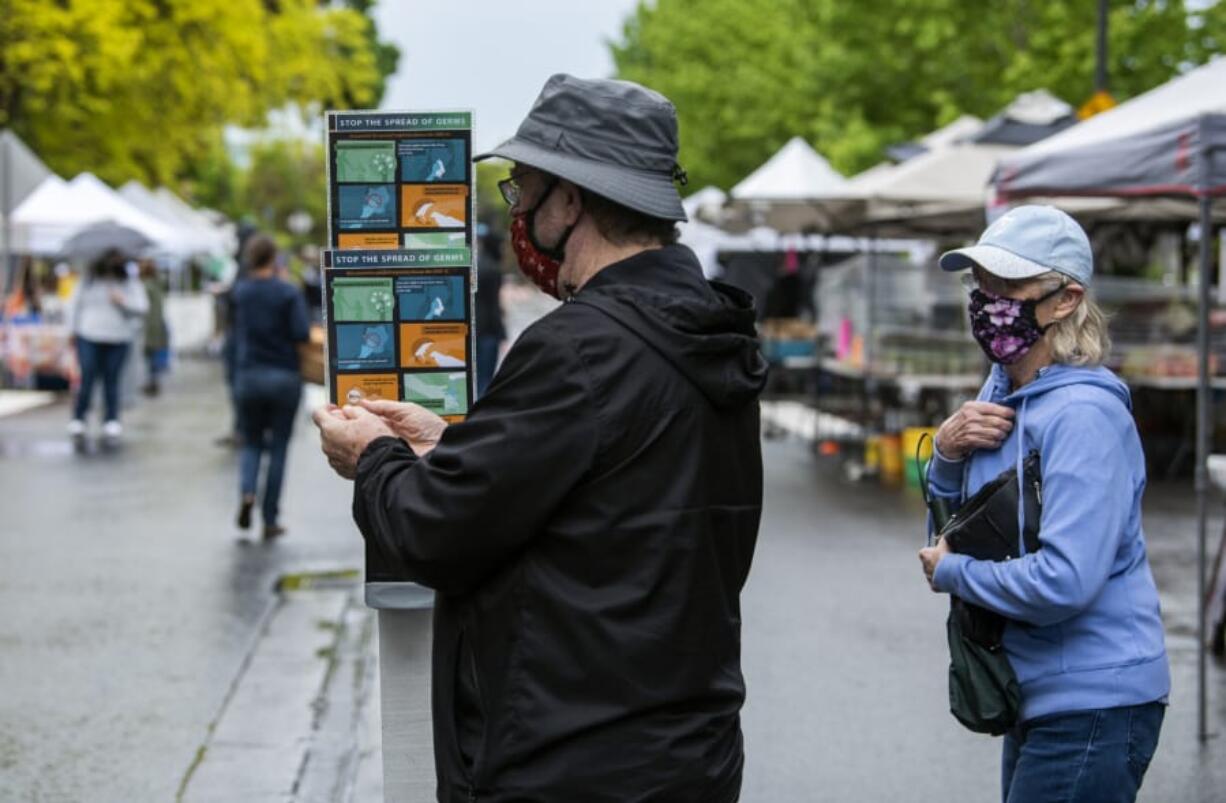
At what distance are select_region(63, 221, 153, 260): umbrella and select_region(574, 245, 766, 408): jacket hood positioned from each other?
55.6 ft

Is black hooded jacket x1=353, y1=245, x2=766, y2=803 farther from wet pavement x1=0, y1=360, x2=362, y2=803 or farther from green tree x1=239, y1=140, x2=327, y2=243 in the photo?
green tree x1=239, y1=140, x2=327, y2=243

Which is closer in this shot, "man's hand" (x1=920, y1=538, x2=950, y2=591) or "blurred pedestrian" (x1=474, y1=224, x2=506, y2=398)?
"man's hand" (x1=920, y1=538, x2=950, y2=591)

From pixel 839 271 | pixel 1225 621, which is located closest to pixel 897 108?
pixel 839 271

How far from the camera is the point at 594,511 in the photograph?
9.02 feet

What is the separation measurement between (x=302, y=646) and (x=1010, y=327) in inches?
223

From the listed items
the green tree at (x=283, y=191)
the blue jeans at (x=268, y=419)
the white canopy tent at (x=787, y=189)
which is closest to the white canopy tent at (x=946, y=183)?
the white canopy tent at (x=787, y=189)

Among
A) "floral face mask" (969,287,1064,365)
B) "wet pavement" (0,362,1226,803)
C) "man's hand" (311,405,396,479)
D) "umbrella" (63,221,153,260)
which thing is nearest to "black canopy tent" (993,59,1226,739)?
"wet pavement" (0,362,1226,803)

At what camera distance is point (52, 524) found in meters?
12.3

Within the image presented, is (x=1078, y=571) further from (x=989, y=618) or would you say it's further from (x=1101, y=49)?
(x=1101, y=49)

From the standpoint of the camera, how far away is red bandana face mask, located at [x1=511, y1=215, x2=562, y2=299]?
2.98m

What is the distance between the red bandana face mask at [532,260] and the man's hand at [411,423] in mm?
405

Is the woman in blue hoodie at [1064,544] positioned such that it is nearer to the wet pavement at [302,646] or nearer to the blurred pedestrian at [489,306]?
the wet pavement at [302,646]

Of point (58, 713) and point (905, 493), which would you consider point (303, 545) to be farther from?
point (905, 493)

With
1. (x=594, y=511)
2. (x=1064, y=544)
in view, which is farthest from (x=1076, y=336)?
(x=594, y=511)
